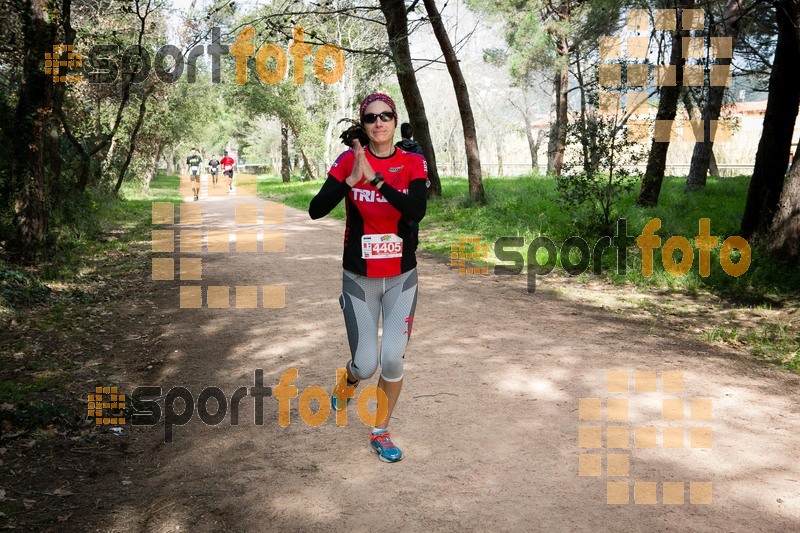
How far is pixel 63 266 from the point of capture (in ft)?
33.2

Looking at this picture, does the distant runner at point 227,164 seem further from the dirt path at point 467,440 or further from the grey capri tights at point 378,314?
the grey capri tights at point 378,314

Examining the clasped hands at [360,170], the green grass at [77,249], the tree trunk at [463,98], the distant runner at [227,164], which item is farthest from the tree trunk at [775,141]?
the distant runner at [227,164]

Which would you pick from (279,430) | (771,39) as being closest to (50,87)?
(279,430)

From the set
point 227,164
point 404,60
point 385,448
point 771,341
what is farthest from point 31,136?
point 227,164

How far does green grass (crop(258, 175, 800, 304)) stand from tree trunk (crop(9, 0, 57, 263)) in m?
7.04

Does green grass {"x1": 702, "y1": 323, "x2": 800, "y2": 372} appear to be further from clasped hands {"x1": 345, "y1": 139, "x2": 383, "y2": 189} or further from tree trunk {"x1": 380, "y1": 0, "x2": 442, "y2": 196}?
tree trunk {"x1": 380, "y1": 0, "x2": 442, "y2": 196}

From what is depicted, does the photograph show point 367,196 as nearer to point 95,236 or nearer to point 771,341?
point 771,341

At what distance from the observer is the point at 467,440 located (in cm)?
439

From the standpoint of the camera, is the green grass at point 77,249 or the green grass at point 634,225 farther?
the green grass at point 634,225

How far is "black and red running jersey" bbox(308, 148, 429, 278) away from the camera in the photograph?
394 cm

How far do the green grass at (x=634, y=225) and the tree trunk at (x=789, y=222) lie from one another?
21cm

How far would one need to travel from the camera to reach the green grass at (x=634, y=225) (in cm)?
895

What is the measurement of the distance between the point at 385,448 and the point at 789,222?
7687 mm

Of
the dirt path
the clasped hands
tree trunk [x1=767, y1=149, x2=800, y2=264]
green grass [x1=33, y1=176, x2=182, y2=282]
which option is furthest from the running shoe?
tree trunk [x1=767, y1=149, x2=800, y2=264]
